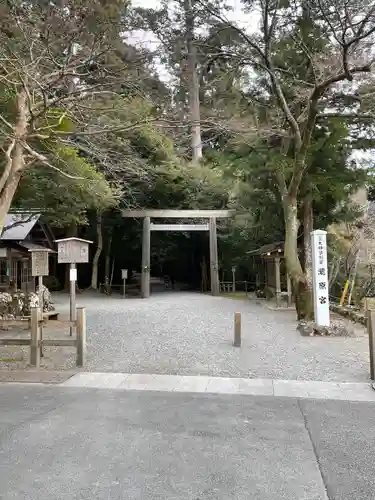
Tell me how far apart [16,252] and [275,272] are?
9083mm

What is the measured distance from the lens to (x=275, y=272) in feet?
54.5

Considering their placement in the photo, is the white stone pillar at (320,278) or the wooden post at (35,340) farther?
the white stone pillar at (320,278)

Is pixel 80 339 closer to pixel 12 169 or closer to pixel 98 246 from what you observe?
pixel 12 169

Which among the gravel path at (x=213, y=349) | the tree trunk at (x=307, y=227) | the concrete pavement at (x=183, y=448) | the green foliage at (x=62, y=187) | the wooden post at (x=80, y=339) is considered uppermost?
the green foliage at (x=62, y=187)

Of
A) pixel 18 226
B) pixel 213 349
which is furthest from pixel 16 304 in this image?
pixel 213 349

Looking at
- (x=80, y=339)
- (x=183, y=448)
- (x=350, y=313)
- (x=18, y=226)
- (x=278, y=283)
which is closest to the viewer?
(x=183, y=448)

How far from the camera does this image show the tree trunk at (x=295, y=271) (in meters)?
11.1

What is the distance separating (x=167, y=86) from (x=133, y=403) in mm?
5621

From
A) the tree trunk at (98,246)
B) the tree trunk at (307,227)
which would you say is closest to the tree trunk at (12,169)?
the tree trunk at (307,227)

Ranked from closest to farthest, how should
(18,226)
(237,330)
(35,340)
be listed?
1. (35,340)
2. (237,330)
3. (18,226)

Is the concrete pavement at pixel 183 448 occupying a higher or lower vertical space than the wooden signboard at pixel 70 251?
lower

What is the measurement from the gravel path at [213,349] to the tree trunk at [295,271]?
0.53 meters

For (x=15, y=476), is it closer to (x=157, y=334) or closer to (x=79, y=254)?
(x=157, y=334)

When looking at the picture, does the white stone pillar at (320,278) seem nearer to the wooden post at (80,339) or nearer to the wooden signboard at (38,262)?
the wooden post at (80,339)
